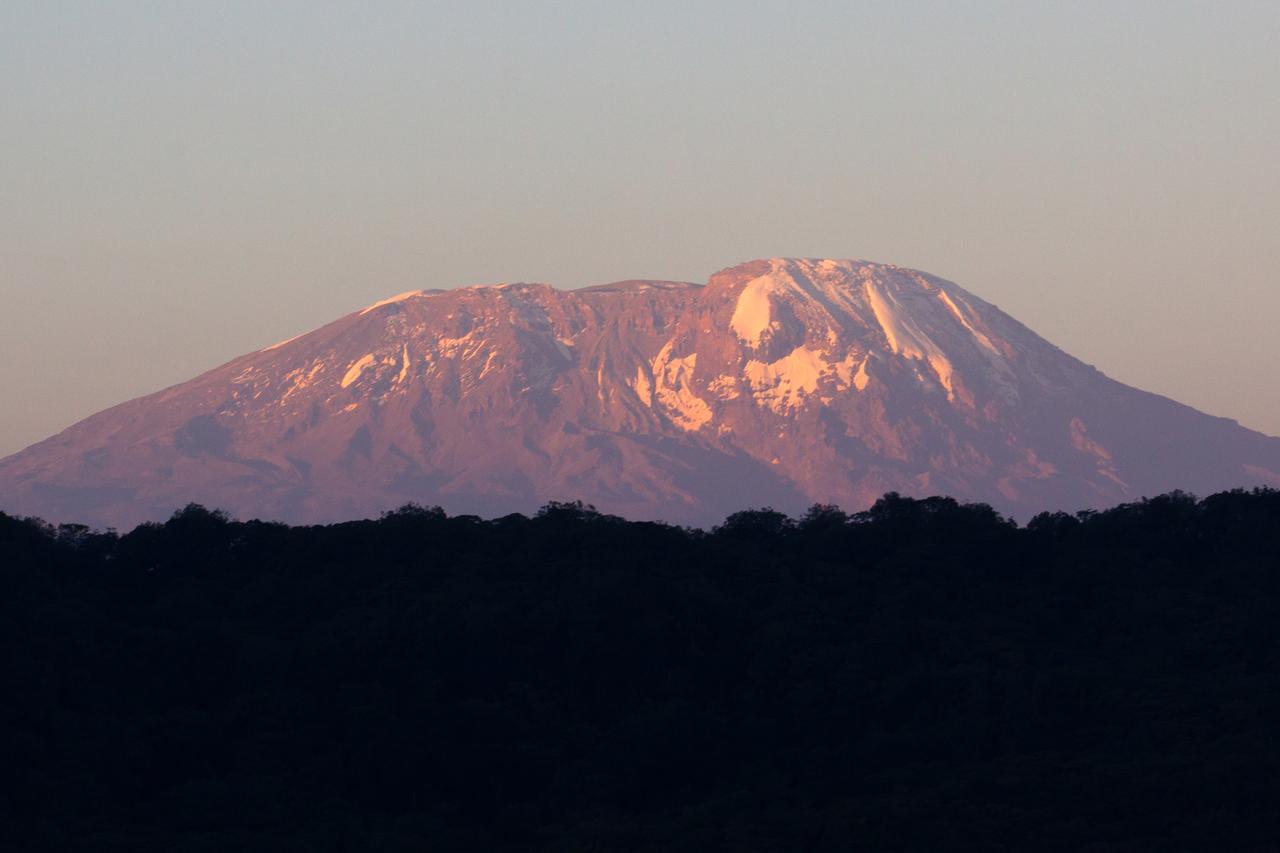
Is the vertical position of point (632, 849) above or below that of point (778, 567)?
below

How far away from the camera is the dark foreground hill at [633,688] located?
169 ft

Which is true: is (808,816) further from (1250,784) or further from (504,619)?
(504,619)

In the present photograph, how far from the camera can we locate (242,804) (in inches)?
2108

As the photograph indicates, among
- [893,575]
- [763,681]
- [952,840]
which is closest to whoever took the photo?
[952,840]

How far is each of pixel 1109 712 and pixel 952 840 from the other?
34.3 feet

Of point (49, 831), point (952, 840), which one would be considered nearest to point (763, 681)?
point (952, 840)

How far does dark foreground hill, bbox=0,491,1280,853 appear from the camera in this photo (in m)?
51.4

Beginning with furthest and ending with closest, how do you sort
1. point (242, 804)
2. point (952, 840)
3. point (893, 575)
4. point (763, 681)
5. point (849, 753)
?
point (893, 575), point (763, 681), point (849, 753), point (242, 804), point (952, 840)

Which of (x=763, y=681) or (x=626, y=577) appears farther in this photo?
(x=626, y=577)

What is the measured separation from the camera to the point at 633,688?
61906 mm

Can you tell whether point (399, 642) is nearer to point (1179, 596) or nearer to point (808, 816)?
point (808, 816)

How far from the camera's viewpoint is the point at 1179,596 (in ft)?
223

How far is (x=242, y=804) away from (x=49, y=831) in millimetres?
4935

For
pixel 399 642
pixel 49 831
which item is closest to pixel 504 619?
pixel 399 642
